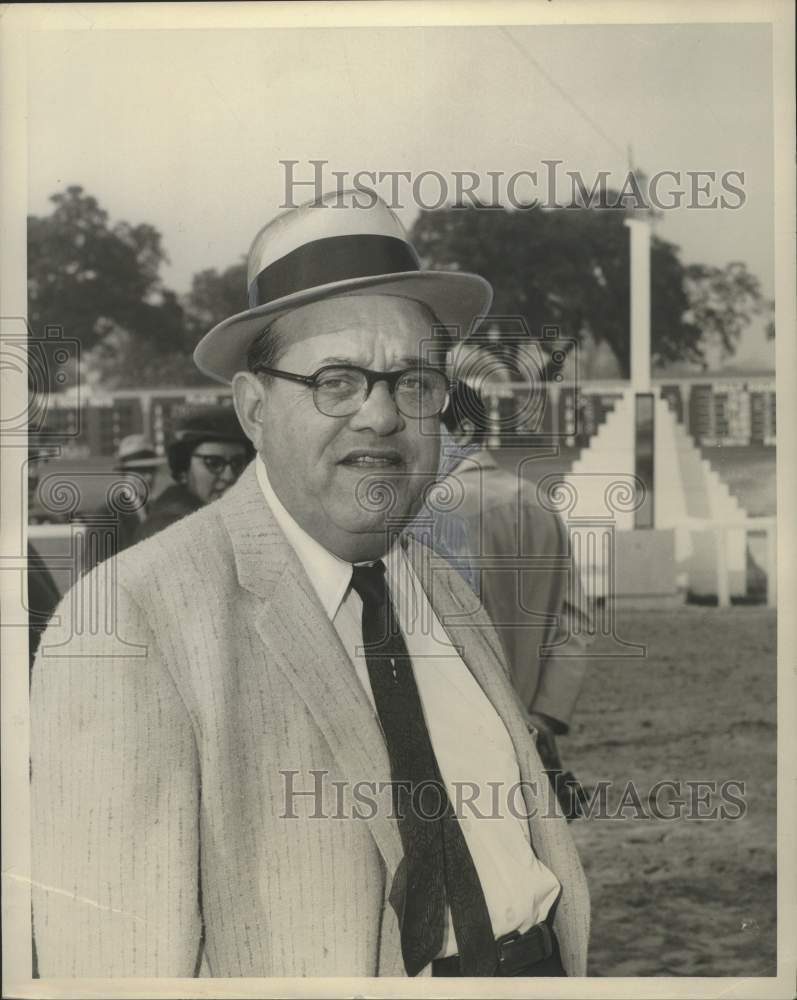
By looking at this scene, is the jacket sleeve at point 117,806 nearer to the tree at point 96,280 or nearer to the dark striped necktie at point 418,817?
the dark striped necktie at point 418,817

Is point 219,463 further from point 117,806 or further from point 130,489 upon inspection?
point 117,806

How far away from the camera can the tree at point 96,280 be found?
8.85ft

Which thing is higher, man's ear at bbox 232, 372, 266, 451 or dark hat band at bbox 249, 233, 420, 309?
dark hat band at bbox 249, 233, 420, 309

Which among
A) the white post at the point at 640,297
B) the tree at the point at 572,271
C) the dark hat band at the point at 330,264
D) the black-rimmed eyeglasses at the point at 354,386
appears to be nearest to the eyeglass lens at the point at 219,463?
the black-rimmed eyeglasses at the point at 354,386

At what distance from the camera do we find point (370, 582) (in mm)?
2635

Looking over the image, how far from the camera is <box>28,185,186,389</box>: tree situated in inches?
106

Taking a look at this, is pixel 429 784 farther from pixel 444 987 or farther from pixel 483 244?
pixel 483 244

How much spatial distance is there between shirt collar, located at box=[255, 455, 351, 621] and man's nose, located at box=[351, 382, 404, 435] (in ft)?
0.89

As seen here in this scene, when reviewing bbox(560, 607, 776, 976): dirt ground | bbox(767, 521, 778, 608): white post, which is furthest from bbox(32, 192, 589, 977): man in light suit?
bbox(767, 521, 778, 608): white post

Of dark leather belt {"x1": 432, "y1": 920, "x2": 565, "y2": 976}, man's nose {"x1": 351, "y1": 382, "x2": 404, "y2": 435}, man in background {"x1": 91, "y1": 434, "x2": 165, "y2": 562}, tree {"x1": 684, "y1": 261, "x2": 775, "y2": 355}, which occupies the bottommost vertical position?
dark leather belt {"x1": 432, "y1": 920, "x2": 565, "y2": 976}

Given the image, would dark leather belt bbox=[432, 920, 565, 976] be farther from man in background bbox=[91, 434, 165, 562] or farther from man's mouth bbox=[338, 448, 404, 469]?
man in background bbox=[91, 434, 165, 562]

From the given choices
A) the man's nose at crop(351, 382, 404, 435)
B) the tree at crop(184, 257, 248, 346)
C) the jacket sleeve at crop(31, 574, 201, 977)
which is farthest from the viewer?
the tree at crop(184, 257, 248, 346)

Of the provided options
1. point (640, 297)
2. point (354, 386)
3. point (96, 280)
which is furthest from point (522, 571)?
point (96, 280)

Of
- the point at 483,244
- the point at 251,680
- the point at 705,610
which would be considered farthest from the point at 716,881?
the point at 483,244
